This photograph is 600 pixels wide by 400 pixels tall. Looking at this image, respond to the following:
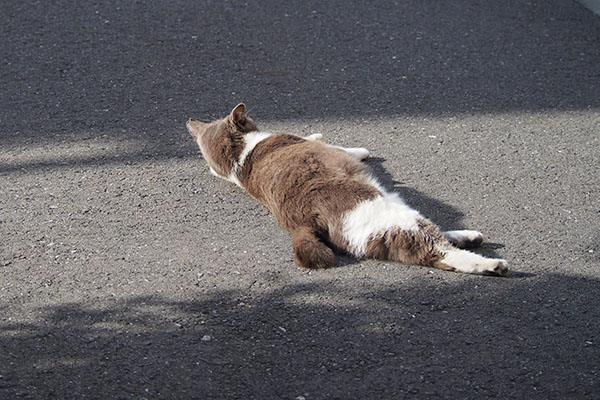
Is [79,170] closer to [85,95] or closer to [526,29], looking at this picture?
[85,95]

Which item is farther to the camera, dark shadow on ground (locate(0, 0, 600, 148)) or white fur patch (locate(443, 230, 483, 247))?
dark shadow on ground (locate(0, 0, 600, 148))

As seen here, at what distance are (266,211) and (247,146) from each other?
51 centimetres

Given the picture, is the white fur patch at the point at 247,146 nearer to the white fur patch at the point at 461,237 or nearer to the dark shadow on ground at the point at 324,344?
the dark shadow on ground at the point at 324,344

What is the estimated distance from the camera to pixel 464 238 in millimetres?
4336

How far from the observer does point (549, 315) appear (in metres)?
3.78

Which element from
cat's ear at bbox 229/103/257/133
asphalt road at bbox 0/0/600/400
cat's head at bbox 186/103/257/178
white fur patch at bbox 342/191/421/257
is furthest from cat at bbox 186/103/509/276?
cat's ear at bbox 229/103/257/133

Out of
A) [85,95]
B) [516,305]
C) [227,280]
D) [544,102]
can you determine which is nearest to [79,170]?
[85,95]

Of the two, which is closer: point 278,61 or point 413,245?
point 413,245

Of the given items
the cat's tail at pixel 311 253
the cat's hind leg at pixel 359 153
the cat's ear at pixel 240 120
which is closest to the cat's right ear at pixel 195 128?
the cat's ear at pixel 240 120

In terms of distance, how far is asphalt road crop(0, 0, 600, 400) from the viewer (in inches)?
136

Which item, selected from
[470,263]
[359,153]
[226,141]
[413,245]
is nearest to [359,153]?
[359,153]

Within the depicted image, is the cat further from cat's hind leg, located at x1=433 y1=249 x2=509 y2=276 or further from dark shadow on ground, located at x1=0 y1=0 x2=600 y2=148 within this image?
dark shadow on ground, located at x1=0 y1=0 x2=600 y2=148

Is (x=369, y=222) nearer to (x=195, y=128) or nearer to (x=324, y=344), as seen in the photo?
(x=324, y=344)

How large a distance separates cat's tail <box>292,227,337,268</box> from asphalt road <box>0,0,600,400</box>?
0.25 feet
